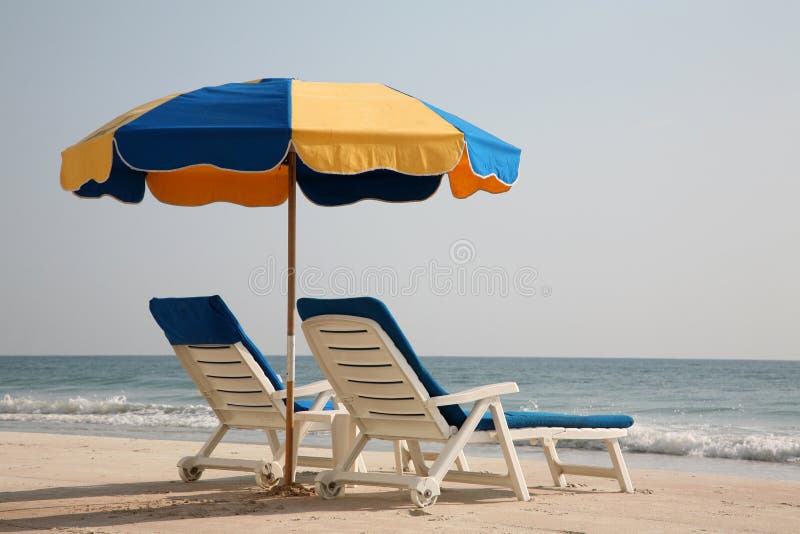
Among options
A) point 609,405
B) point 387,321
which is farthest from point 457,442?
point 609,405

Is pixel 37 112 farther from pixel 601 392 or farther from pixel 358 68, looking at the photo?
pixel 601 392

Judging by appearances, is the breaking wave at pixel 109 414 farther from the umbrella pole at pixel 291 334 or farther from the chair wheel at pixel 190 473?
the umbrella pole at pixel 291 334

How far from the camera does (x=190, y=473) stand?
6094mm

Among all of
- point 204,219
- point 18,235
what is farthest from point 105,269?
point 204,219

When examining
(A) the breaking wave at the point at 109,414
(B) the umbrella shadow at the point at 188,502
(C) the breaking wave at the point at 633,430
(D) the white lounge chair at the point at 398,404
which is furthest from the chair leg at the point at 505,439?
(A) the breaking wave at the point at 109,414

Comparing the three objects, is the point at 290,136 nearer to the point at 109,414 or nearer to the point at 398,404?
the point at 398,404

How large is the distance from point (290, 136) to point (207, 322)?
1.66m

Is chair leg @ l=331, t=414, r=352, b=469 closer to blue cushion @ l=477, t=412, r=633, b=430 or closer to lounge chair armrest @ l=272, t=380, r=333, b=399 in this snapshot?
lounge chair armrest @ l=272, t=380, r=333, b=399

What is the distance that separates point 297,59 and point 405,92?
8725 mm

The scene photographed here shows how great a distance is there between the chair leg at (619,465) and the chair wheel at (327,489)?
1.62 m

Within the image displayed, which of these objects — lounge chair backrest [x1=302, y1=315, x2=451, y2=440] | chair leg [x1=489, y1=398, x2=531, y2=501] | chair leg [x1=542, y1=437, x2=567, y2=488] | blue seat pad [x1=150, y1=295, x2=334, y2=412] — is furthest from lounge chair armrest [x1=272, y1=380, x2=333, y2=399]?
chair leg [x1=542, y1=437, x2=567, y2=488]

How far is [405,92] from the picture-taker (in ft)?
17.3

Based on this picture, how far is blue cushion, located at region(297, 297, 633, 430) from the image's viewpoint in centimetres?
479

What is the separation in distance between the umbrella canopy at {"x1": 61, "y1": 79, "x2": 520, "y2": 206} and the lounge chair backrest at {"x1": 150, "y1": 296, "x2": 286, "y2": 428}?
3.46ft
